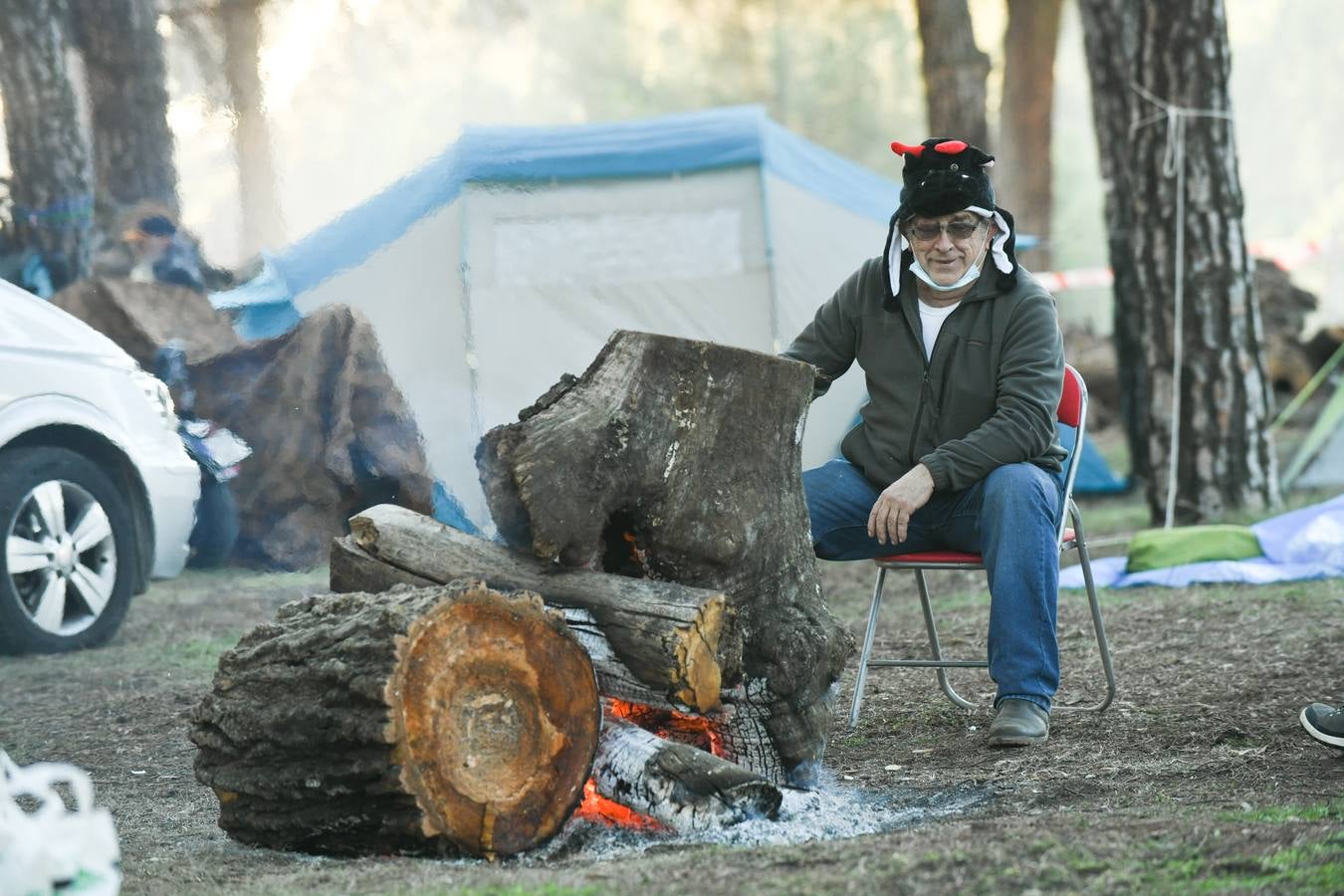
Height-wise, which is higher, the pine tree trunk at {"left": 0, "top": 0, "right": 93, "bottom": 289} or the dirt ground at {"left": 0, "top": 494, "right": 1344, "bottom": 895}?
the pine tree trunk at {"left": 0, "top": 0, "right": 93, "bottom": 289}

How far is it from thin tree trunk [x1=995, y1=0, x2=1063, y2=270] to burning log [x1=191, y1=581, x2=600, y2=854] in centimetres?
1214

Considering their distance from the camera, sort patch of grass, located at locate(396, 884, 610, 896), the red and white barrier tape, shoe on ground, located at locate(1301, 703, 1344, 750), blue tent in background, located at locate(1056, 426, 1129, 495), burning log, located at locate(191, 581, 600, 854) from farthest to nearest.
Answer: the red and white barrier tape → blue tent in background, located at locate(1056, 426, 1129, 495) → shoe on ground, located at locate(1301, 703, 1344, 750) → burning log, located at locate(191, 581, 600, 854) → patch of grass, located at locate(396, 884, 610, 896)

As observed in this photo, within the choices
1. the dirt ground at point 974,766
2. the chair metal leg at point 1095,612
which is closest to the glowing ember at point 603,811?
the dirt ground at point 974,766

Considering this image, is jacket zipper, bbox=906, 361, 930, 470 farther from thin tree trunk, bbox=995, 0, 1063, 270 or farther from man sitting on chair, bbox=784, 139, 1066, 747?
thin tree trunk, bbox=995, 0, 1063, 270

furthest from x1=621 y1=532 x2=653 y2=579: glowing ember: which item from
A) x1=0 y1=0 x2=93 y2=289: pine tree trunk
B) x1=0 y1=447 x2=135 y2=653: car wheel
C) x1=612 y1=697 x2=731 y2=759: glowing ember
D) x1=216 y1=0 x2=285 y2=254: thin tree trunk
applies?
x1=0 y1=0 x2=93 y2=289: pine tree trunk

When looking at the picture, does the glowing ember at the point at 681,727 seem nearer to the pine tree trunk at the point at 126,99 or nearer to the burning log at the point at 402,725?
the burning log at the point at 402,725

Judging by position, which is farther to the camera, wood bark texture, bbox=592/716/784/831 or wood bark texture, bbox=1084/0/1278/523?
wood bark texture, bbox=1084/0/1278/523

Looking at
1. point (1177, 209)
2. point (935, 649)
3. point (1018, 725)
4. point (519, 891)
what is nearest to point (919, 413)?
point (935, 649)

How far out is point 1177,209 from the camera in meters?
7.58

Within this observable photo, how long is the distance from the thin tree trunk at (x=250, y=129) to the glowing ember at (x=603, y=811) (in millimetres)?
3022

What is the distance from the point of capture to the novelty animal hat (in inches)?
153

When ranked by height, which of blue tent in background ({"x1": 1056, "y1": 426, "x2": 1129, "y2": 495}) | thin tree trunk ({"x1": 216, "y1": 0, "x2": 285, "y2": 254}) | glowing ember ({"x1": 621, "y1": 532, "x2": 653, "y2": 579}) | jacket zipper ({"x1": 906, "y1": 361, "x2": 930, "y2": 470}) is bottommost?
blue tent in background ({"x1": 1056, "y1": 426, "x2": 1129, "y2": 495})

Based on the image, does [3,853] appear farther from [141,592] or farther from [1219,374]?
[1219,374]

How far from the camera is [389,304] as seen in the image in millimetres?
6246
